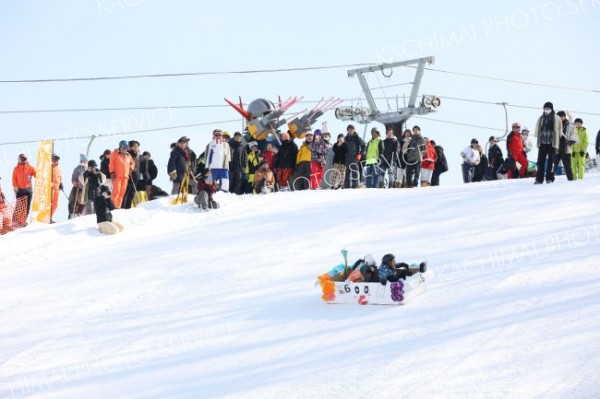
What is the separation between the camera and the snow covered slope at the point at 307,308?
26.7 feet

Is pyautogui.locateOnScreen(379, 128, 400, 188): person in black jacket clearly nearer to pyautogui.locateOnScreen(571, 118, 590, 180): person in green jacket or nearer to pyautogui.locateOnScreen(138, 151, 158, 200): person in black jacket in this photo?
pyautogui.locateOnScreen(571, 118, 590, 180): person in green jacket

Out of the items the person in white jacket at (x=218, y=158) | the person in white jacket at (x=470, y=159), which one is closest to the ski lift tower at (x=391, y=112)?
the person in white jacket at (x=470, y=159)

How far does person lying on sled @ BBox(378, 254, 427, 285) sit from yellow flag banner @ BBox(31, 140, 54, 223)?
32.1ft

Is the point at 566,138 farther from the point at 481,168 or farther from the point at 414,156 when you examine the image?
the point at 481,168

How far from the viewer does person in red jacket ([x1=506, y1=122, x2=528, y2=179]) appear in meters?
21.1

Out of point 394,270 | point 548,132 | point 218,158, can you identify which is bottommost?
point 394,270

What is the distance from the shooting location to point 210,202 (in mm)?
17906

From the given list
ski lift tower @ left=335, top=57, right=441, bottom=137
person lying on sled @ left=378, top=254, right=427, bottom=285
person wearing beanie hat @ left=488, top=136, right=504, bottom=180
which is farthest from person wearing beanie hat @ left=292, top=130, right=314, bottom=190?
ski lift tower @ left=335, top=57, right=441, bottom=137

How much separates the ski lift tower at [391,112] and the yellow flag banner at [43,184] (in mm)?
19127

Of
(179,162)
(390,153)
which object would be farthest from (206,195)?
(390,153)

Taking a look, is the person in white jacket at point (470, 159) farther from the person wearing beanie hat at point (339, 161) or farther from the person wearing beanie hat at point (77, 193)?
the person wearing beanie hat at point (77, 193)

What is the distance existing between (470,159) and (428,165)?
5.76ft

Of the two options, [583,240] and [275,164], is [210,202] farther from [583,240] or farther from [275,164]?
[583,240]

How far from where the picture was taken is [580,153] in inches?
720
